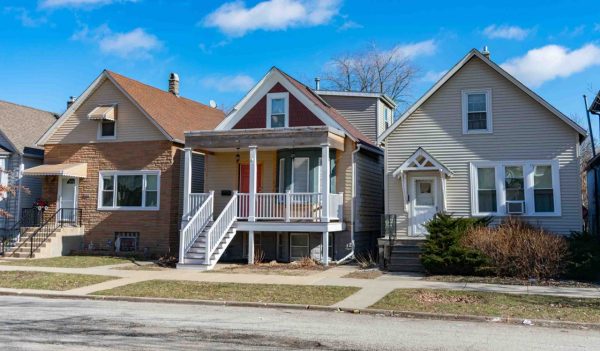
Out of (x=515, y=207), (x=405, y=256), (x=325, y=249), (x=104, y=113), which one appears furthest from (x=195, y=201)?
(x=515, y=207)

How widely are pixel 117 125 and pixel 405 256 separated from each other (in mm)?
13646

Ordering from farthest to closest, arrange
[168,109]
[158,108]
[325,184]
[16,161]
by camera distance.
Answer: [168,109] → [16,161] → [158,108] → [325,184]

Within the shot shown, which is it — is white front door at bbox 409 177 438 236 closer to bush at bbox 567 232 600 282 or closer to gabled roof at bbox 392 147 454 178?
gabled roof at bbox 392 147 454 178

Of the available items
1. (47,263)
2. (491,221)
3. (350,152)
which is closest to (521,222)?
(491,221)

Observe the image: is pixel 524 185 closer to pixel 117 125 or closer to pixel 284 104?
pixel 284 104

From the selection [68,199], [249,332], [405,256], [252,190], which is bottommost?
[249,332]

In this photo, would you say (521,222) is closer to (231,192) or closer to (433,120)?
(433,120)

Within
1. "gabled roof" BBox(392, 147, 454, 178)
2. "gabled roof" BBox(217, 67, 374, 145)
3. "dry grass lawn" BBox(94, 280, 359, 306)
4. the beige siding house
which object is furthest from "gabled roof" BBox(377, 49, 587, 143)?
"dry grass lawn" BBox(94, 280, 359, 306)

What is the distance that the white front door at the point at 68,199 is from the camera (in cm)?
2431

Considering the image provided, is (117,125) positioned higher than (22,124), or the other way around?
(22,124)

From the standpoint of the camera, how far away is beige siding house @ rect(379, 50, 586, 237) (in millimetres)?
18688

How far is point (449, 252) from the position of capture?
53.7 feet

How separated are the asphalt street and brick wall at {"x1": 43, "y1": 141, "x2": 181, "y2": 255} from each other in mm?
11460

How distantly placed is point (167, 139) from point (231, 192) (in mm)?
3566
